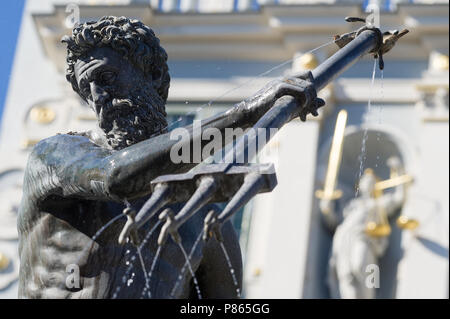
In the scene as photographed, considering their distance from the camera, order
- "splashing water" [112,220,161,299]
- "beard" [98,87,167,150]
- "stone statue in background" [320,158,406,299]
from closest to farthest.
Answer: "splashing water" [112,220,161,299]
"beard" [98,87,167,150]
"stone statue in background" [320,158,406,299]

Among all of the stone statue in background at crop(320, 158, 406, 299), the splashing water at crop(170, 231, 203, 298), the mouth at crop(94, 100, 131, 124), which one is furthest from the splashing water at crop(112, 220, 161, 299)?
the stone statue in background at crop(320, 158, 406, 299)

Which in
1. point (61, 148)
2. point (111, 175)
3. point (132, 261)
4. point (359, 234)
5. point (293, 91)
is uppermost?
point (359, 234)

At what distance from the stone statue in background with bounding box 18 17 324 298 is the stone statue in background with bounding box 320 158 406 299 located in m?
13.6

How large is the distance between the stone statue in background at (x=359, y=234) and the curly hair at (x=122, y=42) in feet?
44.6

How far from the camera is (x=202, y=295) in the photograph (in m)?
6.75

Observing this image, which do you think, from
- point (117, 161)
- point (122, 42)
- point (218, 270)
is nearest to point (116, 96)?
point (122, 42)

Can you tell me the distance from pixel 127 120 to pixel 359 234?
46.9ft

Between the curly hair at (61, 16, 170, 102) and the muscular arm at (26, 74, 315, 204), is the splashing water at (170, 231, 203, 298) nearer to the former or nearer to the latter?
the muscular arm at (26, 74, 315, 204)

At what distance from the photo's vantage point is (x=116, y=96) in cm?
669

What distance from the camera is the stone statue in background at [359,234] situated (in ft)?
67.4

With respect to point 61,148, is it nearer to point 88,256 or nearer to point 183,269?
point 88,256

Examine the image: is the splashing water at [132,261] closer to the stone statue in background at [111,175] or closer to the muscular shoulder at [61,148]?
the stone statue in background at [111,175]

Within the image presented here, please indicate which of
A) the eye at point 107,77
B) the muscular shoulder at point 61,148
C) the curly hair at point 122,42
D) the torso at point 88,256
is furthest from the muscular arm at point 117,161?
the curly hair at point 122,42

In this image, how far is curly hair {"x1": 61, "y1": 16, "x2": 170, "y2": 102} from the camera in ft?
22.0
